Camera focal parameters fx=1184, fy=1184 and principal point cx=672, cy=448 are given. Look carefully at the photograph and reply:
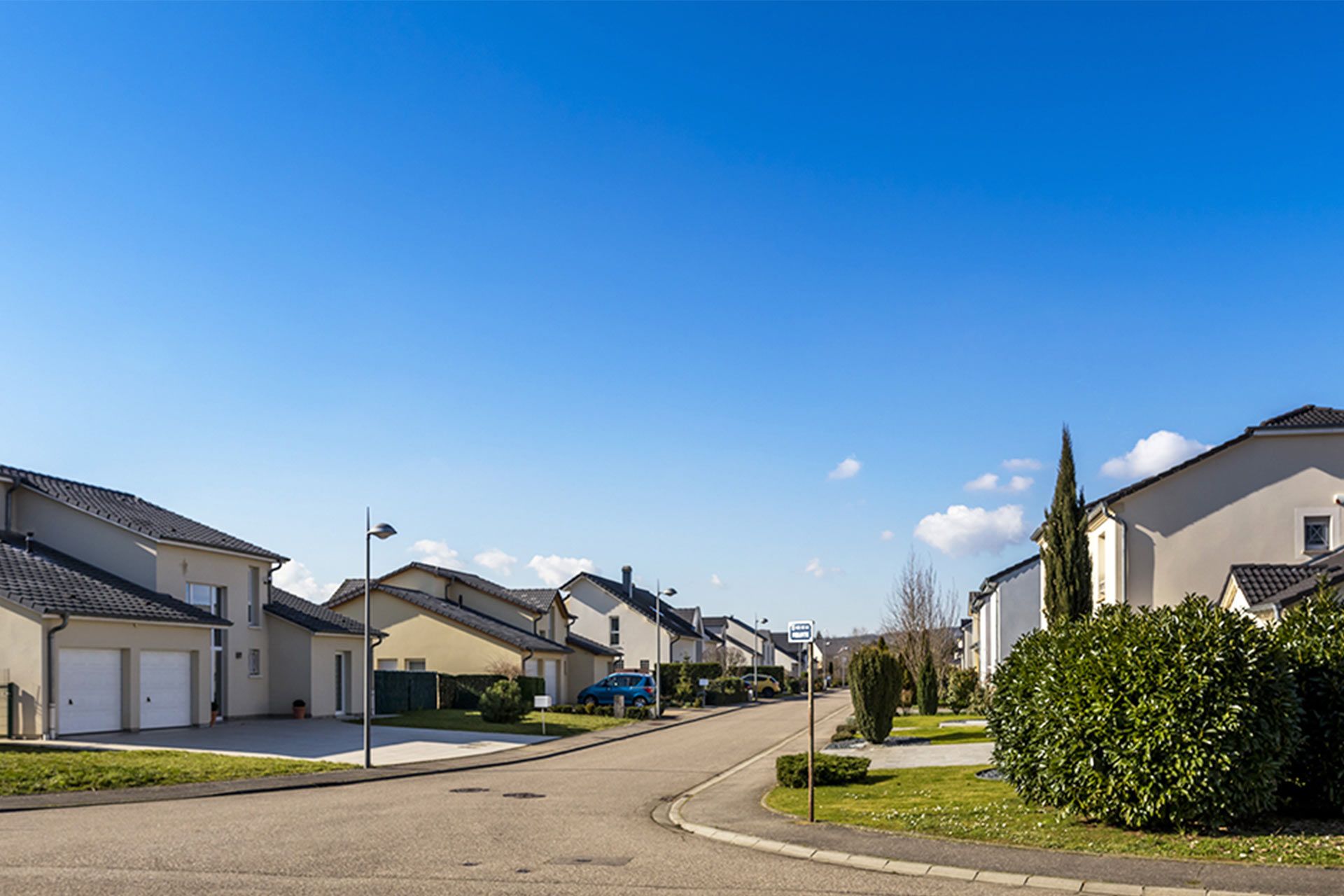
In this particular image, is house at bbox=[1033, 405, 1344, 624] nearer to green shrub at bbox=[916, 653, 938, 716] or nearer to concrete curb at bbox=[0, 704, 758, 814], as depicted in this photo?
green shrub at bbox=[916, 653, 938, 716]

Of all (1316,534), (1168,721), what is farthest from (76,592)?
(1316,534)

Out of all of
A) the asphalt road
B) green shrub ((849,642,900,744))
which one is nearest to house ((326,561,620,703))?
green shrub ((849,642,900,744))

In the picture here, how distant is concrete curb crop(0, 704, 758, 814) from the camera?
1772 centimetres

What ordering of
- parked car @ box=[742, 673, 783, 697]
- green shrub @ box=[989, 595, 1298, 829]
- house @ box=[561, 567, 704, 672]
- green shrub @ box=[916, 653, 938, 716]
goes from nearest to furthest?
green shrub @ box=[989, 595, 1298, 829], green shrub @ box=[916, 653, 938, 716], house @ box=[561, 567, 704, 672], parked car @ box=[742, 673, 783, 697]

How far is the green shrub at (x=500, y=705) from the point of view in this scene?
39281 mm

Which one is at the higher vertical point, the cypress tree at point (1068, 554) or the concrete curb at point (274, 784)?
the cypress tree at point (1068, 554)

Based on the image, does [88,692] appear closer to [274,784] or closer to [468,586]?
[274,784]

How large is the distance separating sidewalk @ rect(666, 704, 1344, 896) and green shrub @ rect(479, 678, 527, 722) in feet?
79.2

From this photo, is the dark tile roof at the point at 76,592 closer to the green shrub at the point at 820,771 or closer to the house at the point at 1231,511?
the green shrub at the point at 820,771

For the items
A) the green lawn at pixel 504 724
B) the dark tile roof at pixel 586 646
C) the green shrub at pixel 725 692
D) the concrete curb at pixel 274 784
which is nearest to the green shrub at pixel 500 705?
the green lawn at pixel 504 724

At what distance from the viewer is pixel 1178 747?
12.8m

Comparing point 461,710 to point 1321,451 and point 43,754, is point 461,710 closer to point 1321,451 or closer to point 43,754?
point 43,754

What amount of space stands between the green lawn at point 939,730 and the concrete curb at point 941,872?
12.2 metres

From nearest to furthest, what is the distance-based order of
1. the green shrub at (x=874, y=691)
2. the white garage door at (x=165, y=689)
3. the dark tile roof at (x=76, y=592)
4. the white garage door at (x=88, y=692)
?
1. the white garage door at (x=88, y=692)
2. the dark tile roof at (x=76, y=592)
3. the green shrub at (x=874, y=691)
4. the white garage door at (x=165, y=689)
